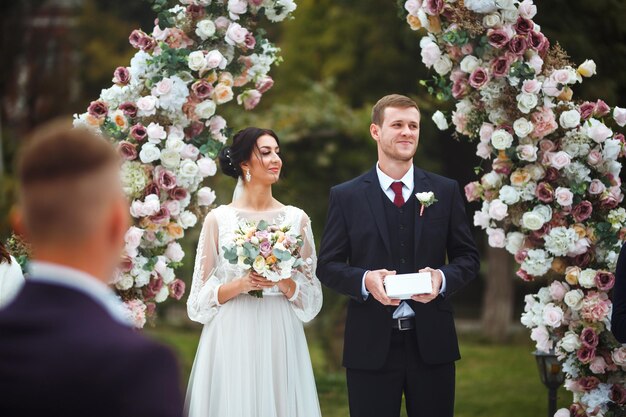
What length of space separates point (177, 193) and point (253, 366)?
131 centimetres

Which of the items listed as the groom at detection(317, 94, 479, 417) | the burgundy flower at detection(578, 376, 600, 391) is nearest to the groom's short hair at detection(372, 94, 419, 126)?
the groom at detection(317, 94, 479, 417)

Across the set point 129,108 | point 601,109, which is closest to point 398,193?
point 601,109

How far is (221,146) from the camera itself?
6.43 m

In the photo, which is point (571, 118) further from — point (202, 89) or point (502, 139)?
point (202, 89)

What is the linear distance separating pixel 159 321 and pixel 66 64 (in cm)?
1066

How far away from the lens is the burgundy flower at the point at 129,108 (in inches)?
247

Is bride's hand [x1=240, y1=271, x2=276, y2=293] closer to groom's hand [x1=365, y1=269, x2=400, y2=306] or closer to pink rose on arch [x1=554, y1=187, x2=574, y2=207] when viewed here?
groom's hand [x1=365, y1=269, x2=400, y2=306]

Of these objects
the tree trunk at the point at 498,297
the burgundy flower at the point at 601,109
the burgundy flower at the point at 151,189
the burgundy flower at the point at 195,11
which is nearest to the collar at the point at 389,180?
the burgundy flower at the point at 601,109

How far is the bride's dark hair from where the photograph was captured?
5.96 m

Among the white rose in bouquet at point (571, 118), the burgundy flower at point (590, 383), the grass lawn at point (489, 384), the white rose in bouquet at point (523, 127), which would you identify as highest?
the white rose in bouquet at point (571, 118)

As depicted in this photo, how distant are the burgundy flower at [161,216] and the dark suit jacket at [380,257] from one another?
4.19 feet

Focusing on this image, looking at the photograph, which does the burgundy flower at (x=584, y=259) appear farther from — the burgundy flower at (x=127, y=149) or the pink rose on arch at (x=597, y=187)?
the burgundy flower at (x=127, y=149)

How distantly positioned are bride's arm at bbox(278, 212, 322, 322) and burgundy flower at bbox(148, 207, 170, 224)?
3.08 ft

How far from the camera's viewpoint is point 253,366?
19.0ft
